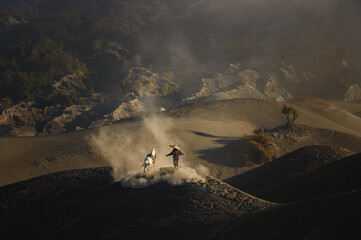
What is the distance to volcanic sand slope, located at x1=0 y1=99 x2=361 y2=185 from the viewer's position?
28462 mm

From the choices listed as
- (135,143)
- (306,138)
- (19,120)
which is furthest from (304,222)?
(19,120)

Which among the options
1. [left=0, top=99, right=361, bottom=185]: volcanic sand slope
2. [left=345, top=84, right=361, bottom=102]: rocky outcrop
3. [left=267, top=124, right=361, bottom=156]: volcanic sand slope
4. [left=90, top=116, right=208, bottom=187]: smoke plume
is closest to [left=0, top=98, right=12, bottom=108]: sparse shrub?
[left=0, top=99, right=361, bottom=185]: volcanic sand slope

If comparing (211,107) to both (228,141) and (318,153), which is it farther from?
(318,153)

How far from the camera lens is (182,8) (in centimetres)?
15925

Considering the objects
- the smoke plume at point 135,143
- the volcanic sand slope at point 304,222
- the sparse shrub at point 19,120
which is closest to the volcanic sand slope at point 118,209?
the volcanic sand slope at point 304,222

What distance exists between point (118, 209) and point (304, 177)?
1143 cm

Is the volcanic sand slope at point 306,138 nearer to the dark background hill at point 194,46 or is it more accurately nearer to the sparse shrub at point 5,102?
the dark background hill at point 194,46

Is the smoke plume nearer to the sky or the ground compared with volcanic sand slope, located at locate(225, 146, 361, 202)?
nearer to the sky

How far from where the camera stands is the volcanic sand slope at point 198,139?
28.5m

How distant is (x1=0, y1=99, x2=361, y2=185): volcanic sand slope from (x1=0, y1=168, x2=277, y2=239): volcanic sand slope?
34.4 ft

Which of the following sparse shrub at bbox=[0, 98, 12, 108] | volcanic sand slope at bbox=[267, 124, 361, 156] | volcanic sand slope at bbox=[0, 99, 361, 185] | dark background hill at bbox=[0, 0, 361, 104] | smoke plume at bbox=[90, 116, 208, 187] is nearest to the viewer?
volcanic sand slope at bbox=[0, 99, 361, 185]

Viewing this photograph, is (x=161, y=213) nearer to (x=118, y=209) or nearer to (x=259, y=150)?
(x=118, y=209)

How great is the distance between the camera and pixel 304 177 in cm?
1858

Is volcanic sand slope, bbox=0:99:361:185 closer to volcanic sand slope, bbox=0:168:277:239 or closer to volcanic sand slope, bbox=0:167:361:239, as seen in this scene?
volcanic sand slope, bbox=0:168:277:239
